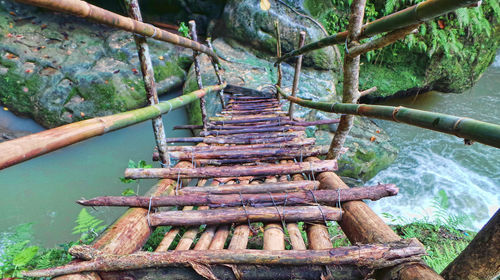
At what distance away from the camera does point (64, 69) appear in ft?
18.1

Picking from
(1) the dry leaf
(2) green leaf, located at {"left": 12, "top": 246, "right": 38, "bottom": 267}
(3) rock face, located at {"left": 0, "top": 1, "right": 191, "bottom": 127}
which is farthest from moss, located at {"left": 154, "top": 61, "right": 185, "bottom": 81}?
(2) green leaf, located at {"left": 12, "top": 246, "right": 38, "bottom": 267}

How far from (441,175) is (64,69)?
30.0ft

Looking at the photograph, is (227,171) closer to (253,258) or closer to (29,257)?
(253,258)

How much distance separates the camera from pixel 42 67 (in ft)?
18.0

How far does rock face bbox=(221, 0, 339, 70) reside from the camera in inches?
247

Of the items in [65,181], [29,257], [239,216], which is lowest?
[65,181]

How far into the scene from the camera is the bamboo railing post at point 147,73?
1.60 meters

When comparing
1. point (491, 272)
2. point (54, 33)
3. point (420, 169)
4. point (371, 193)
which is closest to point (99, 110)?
point (54, 33)

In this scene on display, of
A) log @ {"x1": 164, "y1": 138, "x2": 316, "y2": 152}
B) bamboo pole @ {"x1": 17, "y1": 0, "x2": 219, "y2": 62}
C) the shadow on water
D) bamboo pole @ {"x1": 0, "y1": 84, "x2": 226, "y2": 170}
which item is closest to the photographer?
bamboo pole @ {"x1": 0, "y1": 84, "x2": 226, "y2": 170}

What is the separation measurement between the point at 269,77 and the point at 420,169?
4.32 meters

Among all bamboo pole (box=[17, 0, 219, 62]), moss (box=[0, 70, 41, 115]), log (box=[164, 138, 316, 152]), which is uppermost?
bamboo pole (box=[17, 0, 219, 62])

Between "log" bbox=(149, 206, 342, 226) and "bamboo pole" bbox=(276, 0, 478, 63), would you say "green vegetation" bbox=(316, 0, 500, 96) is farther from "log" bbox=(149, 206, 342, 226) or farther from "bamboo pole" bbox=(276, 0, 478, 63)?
"log" bbox=(149, 206, 342, 226)

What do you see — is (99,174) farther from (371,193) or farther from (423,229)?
(423,229)

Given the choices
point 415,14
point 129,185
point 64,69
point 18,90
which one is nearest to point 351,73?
point 415,14
